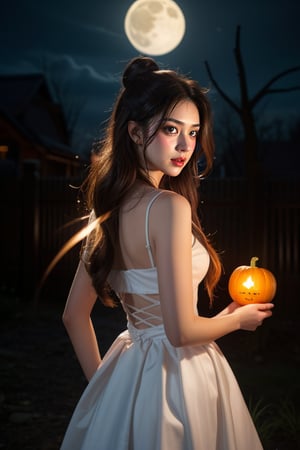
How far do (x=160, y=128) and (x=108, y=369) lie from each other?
2.84ft

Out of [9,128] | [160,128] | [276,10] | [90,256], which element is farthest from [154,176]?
[276,10]

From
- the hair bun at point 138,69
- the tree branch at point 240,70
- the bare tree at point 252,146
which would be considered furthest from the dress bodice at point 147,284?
the tree branch at point 240,70

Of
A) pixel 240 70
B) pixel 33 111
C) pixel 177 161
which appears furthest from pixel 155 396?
pixel 33 111

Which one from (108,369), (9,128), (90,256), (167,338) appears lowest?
(108,369)

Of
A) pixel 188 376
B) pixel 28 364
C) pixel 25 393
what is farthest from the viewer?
pixel 28 364

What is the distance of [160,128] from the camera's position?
208cm

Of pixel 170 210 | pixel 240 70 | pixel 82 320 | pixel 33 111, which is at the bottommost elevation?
pixel 82 320

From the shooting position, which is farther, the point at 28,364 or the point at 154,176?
the point at 28,364

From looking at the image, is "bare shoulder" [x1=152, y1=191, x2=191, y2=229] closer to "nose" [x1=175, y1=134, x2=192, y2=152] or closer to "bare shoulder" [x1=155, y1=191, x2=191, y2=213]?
"bare shoulder" [x1=155, y1=191, x2=191, y2=213]

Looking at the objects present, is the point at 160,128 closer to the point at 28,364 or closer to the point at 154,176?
the point at 154,176

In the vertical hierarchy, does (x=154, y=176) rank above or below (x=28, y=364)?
above

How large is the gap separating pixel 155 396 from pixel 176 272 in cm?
44

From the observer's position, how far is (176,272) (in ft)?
6.08

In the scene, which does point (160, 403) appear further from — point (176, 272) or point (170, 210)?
point (170, 210)
